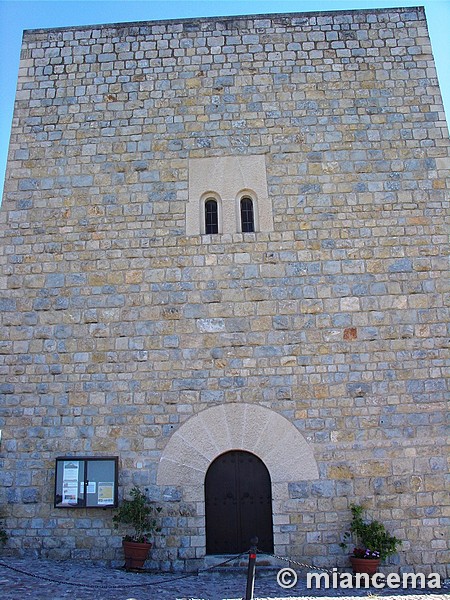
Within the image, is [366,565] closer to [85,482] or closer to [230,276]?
[85,482]

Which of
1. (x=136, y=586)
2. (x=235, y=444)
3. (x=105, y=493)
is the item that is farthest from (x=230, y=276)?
(x=136, y=586)

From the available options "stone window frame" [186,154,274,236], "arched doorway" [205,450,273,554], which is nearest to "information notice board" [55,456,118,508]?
"arched doorway" [205,450,273,554]

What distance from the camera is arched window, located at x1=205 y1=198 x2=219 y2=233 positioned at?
24.2ft

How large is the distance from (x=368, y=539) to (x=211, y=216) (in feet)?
13.6

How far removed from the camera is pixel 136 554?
6.25 metres

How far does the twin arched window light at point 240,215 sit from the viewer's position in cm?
736

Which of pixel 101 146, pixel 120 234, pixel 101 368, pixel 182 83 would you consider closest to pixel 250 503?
pixel 101 368

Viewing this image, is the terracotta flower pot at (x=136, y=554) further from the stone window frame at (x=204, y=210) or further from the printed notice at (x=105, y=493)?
the stone window frame at (x=204, y=210)

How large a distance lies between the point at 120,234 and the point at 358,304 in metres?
3.05

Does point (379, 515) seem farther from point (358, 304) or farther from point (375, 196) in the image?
point (375, 196)

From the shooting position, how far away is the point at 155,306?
708cm

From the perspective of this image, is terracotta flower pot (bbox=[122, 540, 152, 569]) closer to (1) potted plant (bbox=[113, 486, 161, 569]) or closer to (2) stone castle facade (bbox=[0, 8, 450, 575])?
(1) potted plant (bbox=[113, 486, 161, 569])

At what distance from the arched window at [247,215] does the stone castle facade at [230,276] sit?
0.03 m

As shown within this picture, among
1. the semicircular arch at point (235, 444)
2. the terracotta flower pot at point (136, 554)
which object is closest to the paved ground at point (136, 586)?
the terracotta flower pot at point (136, 554)
